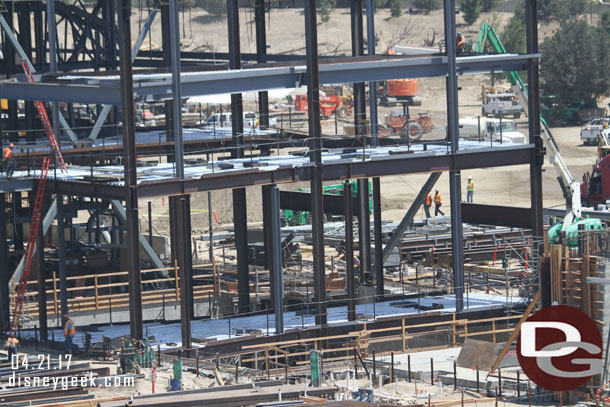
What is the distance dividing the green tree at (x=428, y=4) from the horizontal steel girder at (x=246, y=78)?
9017cm

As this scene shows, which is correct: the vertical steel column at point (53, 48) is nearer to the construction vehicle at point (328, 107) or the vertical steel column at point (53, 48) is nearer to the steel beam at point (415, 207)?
the steel beam at point (415, 207)

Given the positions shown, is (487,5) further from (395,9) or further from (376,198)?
(376,198)

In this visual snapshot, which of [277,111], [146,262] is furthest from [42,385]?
[277,111]

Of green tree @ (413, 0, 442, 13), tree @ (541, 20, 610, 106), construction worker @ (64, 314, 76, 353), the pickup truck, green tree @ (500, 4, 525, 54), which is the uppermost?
green tree @ (413, 0, 442, 13)

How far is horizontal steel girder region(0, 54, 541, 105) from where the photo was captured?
138 feet

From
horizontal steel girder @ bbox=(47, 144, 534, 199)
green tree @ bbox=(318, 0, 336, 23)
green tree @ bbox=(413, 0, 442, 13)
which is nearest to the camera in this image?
horizontal steel girder @ bbox=(47, 144, 534, 199)

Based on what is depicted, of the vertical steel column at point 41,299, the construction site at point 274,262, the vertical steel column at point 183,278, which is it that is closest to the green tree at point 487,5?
the construction site at point 274,262

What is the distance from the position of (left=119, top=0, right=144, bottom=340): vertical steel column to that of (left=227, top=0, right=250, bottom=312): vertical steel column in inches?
323

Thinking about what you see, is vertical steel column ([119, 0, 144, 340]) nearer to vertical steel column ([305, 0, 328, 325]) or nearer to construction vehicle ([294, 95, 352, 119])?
vertical steel column ([305, 0, 328, 325])

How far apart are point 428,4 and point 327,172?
95.2 m

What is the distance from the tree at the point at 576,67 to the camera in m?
103

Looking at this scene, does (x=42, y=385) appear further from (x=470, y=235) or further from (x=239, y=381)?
(x=470, y=235)

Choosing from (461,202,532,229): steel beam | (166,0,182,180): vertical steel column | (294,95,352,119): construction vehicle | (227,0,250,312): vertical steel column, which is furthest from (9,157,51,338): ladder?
(294,95,352,119): construction vehicle

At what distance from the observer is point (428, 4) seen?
137 meters
